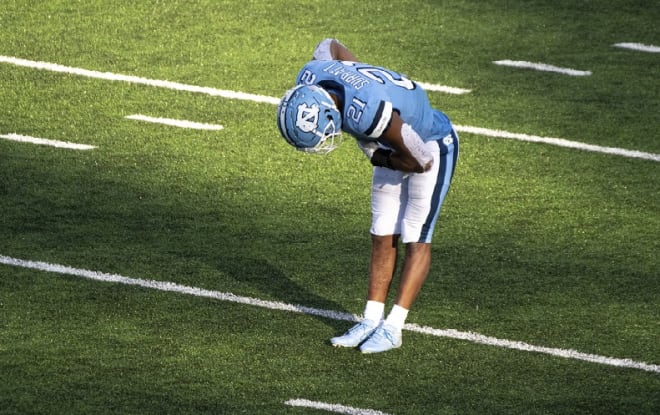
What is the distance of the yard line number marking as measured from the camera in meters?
9.23

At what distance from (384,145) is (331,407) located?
110cm

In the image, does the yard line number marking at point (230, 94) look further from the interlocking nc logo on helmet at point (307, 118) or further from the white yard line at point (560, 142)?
the interlocking nc logo on helmet at point (307, 118)

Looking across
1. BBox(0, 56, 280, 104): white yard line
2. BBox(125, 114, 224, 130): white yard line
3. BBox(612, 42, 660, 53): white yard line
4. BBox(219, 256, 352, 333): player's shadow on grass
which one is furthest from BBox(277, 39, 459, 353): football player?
BBox(612, 42, 660, 53): white yard line

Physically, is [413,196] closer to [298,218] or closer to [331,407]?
[331,407]

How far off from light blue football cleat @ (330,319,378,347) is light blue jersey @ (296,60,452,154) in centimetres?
82

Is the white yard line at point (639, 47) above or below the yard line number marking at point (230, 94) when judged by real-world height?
above

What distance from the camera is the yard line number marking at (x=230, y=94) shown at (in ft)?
30.3

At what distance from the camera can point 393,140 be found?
5848 millimetres

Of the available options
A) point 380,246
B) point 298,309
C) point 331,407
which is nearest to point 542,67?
point 298,309

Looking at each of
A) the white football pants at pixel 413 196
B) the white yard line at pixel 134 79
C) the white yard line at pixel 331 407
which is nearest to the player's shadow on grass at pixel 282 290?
the white football pants at pixel 413 196

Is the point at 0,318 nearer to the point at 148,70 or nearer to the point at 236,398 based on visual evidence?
the point at 236,398

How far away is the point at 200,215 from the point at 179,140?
141cm

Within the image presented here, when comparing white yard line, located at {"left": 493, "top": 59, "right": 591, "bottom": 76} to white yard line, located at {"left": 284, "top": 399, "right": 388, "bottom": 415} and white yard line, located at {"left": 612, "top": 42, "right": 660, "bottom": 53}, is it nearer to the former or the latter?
white yard line, located at {"left": 612, "top": 42, "right": 660, "bottom": 53}

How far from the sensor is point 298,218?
8016mm
